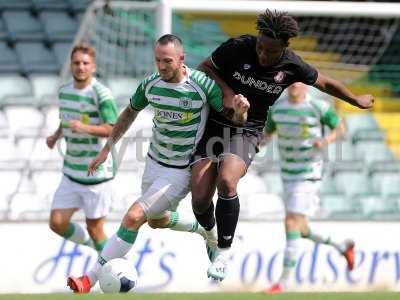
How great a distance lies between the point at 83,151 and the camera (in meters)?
10.2

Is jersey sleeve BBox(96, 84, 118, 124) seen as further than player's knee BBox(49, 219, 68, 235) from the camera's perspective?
No

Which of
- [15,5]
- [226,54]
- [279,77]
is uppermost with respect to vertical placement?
[15,5]

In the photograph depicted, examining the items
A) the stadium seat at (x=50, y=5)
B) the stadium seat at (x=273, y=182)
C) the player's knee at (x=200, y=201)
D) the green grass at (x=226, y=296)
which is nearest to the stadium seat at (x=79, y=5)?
the stadium seat at (x=50, y=5)

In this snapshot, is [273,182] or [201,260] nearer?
[201,260]

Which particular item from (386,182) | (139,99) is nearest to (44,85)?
(386,182)

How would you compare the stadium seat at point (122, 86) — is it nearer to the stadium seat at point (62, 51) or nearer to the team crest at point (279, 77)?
the stadium seat at point (62, 51)

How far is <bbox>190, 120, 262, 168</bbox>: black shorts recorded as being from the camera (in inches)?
334

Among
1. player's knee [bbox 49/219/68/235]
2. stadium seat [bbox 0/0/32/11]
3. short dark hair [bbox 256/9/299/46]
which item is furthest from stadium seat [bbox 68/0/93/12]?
short dark hair [bbox 256/9/299/46]

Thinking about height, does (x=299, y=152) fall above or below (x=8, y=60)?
below

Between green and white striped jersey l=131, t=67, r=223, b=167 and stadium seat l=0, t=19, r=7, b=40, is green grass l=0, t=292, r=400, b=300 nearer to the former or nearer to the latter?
green and white striped jersey l=131, t=67, r=223, b=167

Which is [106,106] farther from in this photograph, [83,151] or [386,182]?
[386,182]

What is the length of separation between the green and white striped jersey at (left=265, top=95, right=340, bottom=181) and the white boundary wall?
74cm

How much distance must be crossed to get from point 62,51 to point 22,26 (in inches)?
25.7

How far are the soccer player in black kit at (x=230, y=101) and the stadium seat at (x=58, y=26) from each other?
6584mm
